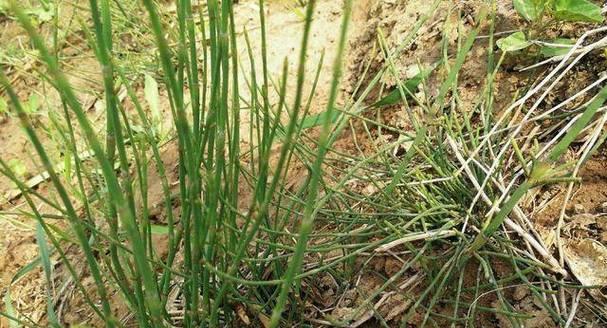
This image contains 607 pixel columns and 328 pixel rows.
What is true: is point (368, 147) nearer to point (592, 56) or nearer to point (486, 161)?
point (486, 161)

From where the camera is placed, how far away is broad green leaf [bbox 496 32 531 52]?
1.09 meters

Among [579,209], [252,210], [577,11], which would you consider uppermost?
[577,11]

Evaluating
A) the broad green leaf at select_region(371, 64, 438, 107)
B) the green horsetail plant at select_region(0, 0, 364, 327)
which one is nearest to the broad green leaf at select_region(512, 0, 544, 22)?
the broad green leaf at select_region(371, 64, 438, 107)

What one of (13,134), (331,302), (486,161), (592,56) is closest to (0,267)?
(13,134)

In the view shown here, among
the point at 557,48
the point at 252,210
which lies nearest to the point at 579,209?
the point at 557,48

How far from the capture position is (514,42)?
111 centimetres

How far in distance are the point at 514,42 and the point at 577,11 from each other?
0.12 m

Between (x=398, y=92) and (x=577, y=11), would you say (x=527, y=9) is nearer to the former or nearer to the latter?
(x=577, y=11)

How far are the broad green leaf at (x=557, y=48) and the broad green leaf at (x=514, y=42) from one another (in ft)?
0.11

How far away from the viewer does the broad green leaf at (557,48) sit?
3.43 ft

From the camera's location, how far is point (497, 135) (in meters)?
1.04

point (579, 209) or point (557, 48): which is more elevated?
point (557, 48)

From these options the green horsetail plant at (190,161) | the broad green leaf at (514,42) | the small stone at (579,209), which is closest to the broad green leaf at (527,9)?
the broad green leaf at (514,42)

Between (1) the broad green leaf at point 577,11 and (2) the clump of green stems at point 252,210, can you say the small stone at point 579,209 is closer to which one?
(2) the clump of green stems at point 252,210
